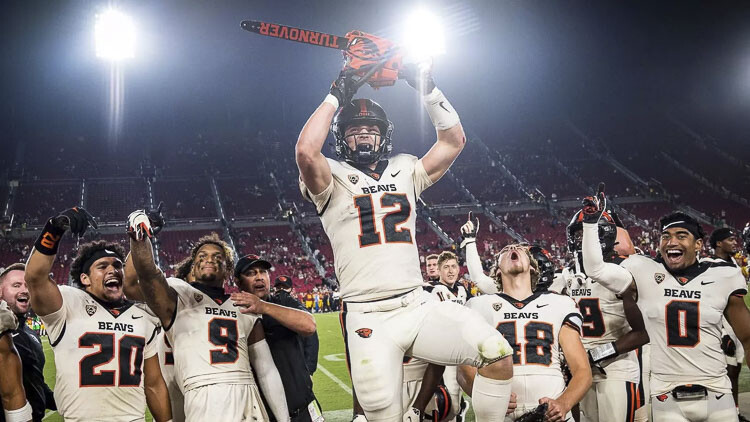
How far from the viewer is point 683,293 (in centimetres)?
457

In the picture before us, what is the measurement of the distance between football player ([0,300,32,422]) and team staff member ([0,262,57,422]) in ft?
2.41

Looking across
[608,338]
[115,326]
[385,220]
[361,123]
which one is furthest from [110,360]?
[608,338]

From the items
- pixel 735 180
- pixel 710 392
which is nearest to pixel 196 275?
pixel 710 392

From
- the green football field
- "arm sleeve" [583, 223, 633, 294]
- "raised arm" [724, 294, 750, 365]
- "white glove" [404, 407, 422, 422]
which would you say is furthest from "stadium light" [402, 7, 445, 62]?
"white glove" [404, 407, 422, 422]

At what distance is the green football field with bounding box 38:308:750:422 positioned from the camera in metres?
8.81

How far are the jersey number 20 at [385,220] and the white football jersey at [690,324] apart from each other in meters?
2.39

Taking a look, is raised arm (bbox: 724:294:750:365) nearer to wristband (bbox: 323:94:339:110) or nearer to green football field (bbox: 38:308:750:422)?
wristband (bbox: 323:94:339:110)

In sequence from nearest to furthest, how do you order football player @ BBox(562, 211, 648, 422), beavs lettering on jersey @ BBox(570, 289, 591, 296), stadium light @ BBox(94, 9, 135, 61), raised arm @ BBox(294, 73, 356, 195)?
1. raised arm @ BBox(294, 73, 356, 195)
2. football player @ BBox(562, 211, 648, 422)
3. beavs lettering on jersey @ BBox(570, 289, 591, 296)
4. stadium light @ BBox(94, 9, 135, 61)

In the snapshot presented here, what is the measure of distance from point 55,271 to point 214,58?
1813cm

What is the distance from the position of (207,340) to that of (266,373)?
53cm

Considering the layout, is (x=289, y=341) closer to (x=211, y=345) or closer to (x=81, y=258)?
(x=211, y=345)

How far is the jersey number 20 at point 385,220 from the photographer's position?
3.51 meters

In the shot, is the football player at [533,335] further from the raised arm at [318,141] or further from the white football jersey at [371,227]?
the raised arm at [318,141]

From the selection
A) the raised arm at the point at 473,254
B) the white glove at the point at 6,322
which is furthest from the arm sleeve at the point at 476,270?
the white glove at the point at 6,322
